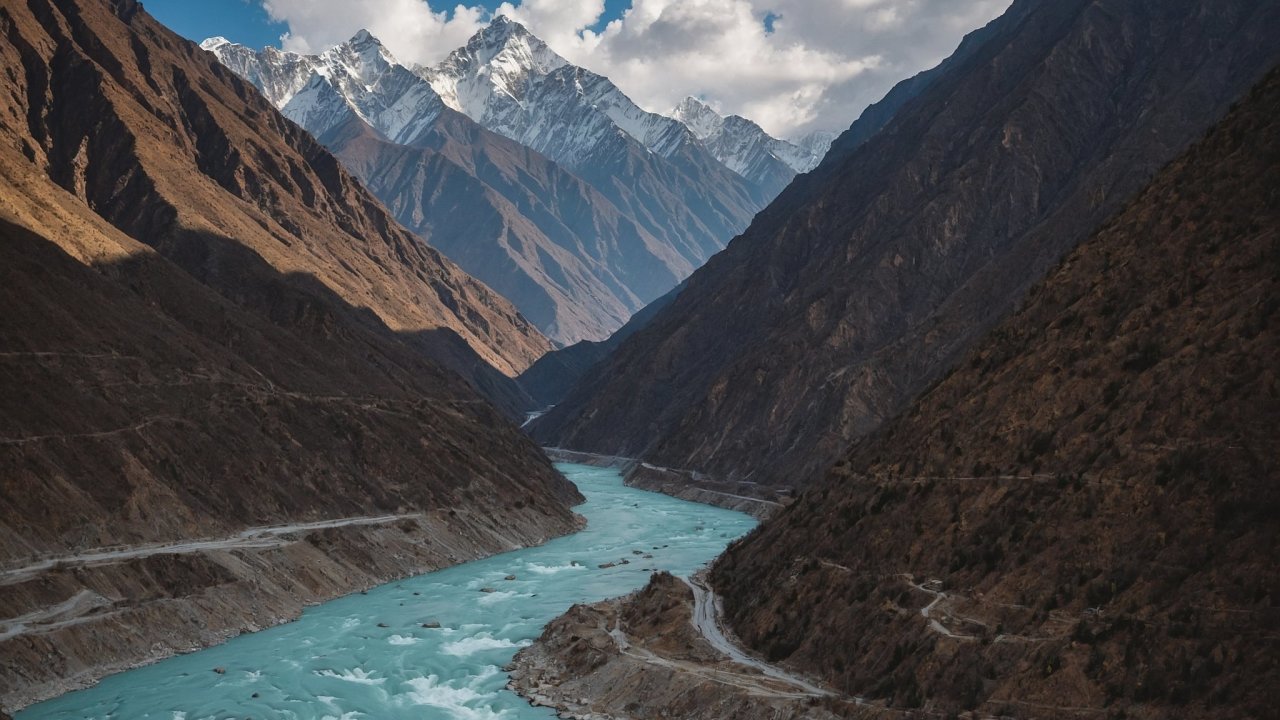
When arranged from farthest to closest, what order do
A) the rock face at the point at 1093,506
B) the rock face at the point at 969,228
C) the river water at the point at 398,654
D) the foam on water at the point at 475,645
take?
1. the rock face at the point at 969,228
2. the foam on water at the point at 475,645
3. the river water at the point at 398,654
4. the rock face at the point at 1093,506

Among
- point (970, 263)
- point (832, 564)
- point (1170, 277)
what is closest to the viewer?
point (1170, 277)

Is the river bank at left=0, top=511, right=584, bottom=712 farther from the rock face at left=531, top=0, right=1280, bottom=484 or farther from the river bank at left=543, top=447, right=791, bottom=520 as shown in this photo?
the rock face at left=531, top=0, right=1280, bottom=484

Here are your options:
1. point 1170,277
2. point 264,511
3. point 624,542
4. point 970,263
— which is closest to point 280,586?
point 264,511

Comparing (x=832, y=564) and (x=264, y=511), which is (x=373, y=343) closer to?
(x=264, y=511)

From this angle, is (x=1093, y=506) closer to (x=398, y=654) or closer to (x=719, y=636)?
(x=719, y=636)

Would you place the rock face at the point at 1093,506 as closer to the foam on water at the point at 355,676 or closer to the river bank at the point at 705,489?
the foam on water at the point at 355,676

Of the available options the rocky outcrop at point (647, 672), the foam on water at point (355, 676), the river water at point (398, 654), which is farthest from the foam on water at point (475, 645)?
the foam on water at point (355, 676)

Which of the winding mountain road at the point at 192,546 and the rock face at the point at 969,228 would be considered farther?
the rock face at the point at 969,228
